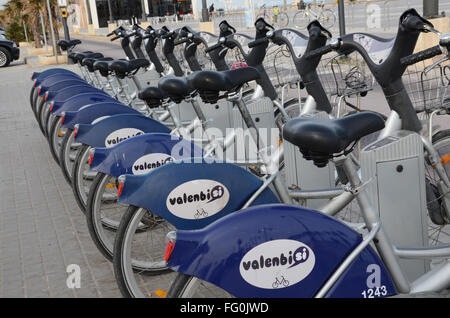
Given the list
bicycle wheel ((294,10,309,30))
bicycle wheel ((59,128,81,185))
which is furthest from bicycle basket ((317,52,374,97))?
bicycle wheel ((294,10,309,30))

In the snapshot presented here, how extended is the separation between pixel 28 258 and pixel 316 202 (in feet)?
6.69

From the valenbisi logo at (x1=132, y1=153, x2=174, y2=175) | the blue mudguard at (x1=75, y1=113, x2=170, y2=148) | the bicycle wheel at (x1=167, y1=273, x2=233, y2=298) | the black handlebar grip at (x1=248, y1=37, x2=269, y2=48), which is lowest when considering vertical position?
the bicycle wheel at (x1=167, y1=273, x2=233, y2=298)

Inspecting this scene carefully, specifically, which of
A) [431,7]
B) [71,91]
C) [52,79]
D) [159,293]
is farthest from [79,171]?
[431,7]

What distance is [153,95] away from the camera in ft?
12.9

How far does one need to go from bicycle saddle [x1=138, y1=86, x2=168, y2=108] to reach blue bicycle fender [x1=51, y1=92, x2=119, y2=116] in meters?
1.57

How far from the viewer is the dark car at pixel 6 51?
23750 mm

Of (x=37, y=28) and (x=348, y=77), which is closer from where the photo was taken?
(x=348, y=77)

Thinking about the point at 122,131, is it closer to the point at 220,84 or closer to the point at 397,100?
the point at 220,84

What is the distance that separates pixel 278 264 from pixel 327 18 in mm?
21867

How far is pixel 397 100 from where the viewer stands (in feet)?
10.3

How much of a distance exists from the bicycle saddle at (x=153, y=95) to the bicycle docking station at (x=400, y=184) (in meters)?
1.51

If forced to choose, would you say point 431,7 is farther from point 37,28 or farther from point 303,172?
point 37,28

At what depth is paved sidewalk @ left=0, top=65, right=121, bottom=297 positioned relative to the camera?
374 cm

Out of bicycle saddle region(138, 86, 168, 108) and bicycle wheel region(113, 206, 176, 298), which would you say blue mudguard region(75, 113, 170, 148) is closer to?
bicycle saddle region(138, 86, 168, 108)
